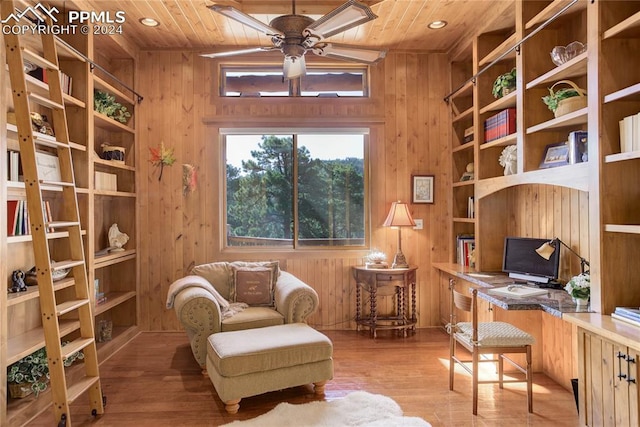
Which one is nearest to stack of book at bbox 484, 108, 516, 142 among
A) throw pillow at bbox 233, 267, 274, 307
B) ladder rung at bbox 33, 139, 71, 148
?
throw pillow at bbox 233, 267, 274, 307

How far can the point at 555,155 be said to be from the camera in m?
2.91

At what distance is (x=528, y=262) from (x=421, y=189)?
1.60m

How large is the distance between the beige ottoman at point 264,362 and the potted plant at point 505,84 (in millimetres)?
2610

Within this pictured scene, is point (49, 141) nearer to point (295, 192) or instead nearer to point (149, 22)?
point (149, 22)

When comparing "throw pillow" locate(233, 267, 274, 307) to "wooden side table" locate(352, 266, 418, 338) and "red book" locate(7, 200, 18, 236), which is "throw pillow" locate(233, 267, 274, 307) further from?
"red book" locate(7, 200, 18, 236)

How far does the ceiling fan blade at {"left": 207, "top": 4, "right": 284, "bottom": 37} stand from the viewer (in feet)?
7.16

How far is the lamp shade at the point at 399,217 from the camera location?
13.6 ft

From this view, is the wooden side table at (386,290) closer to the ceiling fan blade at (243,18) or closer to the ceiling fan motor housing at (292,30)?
the ceiling fan motor housing at (292,30)

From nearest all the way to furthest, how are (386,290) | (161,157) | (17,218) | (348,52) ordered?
(17,218) < (348,52) < (386,290) < (161,157)

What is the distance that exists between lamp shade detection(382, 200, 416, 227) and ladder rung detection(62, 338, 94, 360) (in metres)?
2.91

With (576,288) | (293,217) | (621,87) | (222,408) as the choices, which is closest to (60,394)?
(222,408)

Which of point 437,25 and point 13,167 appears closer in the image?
point 13,167

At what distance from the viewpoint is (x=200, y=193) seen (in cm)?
440

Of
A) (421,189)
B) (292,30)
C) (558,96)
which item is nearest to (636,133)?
(558,96)
